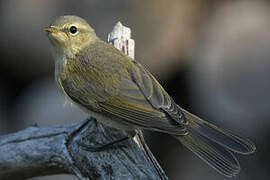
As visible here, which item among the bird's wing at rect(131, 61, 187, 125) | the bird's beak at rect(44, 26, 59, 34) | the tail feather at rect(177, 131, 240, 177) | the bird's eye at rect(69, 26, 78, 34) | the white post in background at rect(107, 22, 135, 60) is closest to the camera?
the tail feather at rect(177, 131, 240, 177)

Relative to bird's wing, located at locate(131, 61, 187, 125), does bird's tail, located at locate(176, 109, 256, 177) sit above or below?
below

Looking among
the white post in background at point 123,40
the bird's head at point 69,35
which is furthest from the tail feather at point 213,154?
the bird's head at point 69,35

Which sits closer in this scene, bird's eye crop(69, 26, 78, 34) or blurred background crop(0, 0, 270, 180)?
bird's eye crop(69, 26, 78, 34)

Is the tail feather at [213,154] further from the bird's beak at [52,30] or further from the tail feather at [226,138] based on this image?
the bird's beak at [52,30]

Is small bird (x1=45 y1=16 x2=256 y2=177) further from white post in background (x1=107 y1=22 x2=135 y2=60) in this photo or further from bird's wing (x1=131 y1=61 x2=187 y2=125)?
white post in background (x1=107 y1=22 x2=135 y2=60)

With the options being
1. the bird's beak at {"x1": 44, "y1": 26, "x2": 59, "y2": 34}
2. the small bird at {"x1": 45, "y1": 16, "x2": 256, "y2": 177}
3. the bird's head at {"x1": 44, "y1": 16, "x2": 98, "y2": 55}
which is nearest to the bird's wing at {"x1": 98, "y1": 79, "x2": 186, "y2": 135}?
the small bird at {"x1": 45, "y1": 16, "x2": 256, "y2": 177}

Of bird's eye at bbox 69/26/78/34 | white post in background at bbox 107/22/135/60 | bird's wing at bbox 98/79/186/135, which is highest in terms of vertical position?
bird's eye at bbox 69/26/78/34

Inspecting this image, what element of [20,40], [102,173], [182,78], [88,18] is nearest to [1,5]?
[20,40]

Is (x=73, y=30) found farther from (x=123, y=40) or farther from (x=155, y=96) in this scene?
(x=155, y=96)
